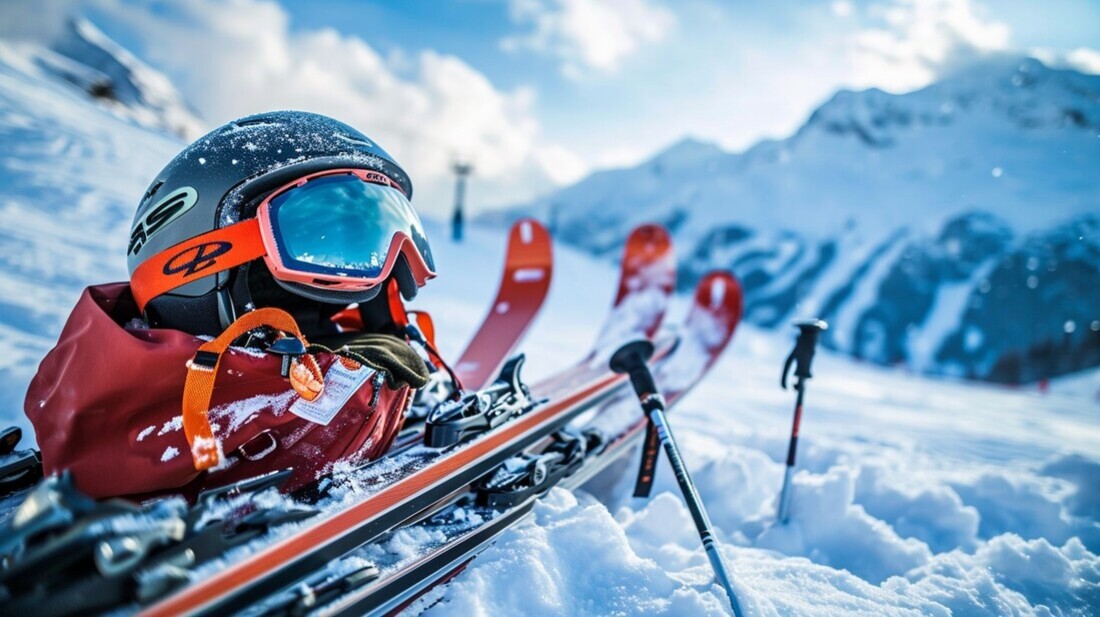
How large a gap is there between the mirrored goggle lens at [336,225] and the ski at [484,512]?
89 centimetres

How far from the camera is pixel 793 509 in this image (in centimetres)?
270

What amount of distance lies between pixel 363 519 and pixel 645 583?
884mm

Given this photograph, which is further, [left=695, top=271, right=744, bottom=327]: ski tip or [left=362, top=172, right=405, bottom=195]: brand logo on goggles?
[left=695, top=271, right=744, bottom=327]: ski tip

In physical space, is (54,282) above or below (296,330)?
below

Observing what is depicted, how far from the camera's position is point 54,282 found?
4.90 meters

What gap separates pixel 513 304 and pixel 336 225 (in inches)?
111

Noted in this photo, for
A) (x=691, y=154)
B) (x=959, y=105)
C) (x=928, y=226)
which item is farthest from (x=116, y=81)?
(x=691, y=154)

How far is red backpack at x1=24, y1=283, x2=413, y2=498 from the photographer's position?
1415 mm

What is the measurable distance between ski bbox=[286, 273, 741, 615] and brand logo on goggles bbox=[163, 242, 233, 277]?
1036mm

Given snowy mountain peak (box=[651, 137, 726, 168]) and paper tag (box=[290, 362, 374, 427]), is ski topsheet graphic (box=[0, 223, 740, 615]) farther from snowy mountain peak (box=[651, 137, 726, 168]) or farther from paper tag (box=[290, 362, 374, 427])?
snowy mountain peak (box=[651, 137, 726, 168])

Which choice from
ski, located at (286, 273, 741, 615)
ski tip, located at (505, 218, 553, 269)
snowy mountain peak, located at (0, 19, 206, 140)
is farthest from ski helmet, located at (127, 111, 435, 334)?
snowy mountain peak, located at (0, 19, 206, 140)

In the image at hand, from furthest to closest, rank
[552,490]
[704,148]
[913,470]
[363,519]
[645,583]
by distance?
[704,148] < [913,470] < [552,490] < [645,583] < [363,519]

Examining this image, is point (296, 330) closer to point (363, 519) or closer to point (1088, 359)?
point (363, 519)

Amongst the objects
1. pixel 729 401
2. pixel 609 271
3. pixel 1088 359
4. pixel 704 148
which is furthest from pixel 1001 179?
pixel 729 401
